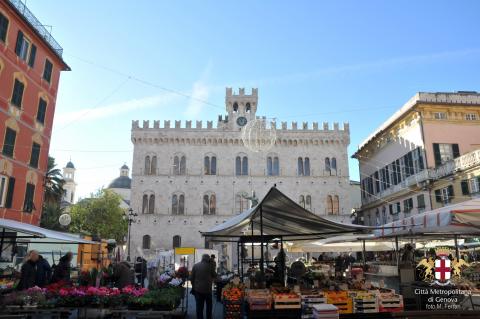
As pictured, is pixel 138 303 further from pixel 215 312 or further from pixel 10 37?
pixel 10 37

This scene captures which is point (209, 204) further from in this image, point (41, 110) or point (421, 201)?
point (421, 201)

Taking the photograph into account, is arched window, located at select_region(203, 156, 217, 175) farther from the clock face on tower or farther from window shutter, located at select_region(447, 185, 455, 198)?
window shutter, located at select_region(447, 185, 455, 198)

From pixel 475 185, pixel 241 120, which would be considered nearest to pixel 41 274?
pixel 475 185

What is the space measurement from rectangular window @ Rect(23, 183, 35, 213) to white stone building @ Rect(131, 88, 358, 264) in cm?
1585

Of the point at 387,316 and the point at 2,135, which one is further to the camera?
the point at 2,135

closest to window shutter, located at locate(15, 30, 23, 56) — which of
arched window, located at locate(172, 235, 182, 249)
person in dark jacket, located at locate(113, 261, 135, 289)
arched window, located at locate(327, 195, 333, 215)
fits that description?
person in dark jacket, located at locate(113, 261, 135, 289)

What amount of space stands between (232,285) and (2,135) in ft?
49.0

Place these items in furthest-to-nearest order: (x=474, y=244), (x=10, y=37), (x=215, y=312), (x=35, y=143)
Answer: (x=35, y=143) < (x=10, y=37) < (x=474, y=244) < (x=215, y=312)

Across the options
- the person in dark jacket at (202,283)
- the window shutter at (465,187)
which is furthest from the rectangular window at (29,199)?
the window shutter at (465,187)

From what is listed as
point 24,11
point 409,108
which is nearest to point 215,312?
point 24,11

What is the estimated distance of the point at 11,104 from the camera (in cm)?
1811

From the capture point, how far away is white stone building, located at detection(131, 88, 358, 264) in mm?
35469

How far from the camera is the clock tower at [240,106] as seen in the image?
125 feet

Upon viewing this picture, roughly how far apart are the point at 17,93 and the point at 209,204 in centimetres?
2087
